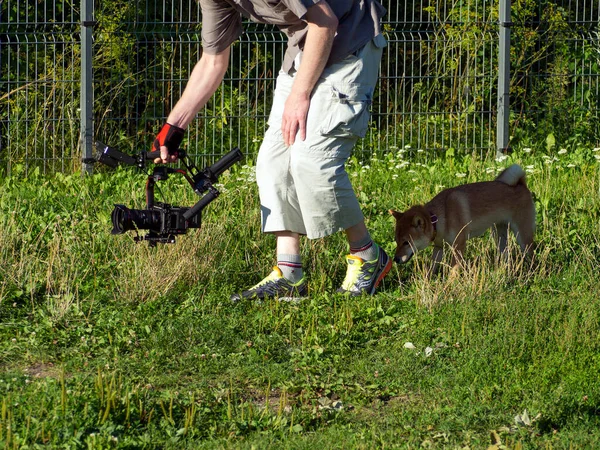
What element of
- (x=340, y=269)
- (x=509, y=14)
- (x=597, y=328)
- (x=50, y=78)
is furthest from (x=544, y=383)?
(x=50, y=78)

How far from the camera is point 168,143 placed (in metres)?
5.41

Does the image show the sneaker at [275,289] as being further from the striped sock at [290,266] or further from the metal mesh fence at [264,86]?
the metal mesh fence at [264,86]

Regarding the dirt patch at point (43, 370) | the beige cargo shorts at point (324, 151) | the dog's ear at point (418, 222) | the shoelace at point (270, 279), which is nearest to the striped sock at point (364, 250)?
the beige cargo shorts at point (324, 151)

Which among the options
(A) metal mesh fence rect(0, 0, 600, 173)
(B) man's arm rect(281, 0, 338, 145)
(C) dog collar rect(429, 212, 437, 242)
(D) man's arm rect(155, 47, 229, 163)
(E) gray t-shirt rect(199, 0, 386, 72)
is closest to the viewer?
(B) man's arm rect(281, 0, 338, 145)

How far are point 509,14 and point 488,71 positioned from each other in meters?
0.80

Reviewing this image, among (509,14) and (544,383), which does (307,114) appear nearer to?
(544,383)

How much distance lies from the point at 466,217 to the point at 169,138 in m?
2.16

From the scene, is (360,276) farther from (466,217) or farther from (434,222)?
(466,217)

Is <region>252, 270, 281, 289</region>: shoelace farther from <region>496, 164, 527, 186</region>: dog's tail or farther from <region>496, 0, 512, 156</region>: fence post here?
<region>496, 0, 512, 156</region>: fence post

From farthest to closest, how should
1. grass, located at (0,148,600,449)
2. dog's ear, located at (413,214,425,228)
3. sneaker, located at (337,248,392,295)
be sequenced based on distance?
dog's ear, located at (413,214,425,228) < sneaker, located at (337,248,392,295) < grass, located at (0,148,600,449)

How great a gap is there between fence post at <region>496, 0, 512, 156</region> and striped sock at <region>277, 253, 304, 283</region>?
472 centimetres

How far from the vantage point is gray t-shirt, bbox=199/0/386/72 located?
5.27 meters

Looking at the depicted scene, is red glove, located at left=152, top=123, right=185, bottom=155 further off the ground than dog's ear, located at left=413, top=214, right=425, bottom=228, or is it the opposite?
red glove, located at left=152, top=123, right=185, bottom=155

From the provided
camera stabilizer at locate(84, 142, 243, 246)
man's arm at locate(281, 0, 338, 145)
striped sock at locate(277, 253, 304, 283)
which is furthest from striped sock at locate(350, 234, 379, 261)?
camera stabilizer at locate(84, 142, 243, 246)
